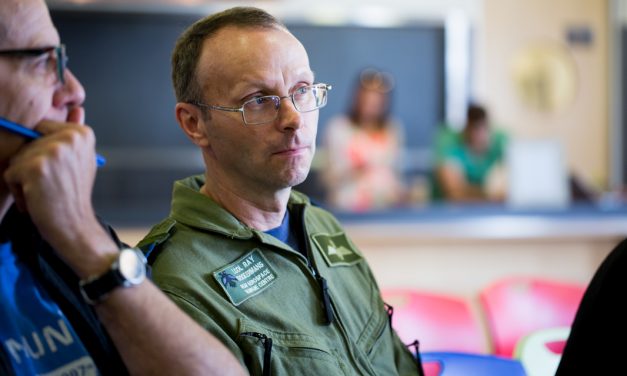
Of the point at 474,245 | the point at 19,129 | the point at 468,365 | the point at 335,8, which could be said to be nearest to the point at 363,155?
the point at 474,245

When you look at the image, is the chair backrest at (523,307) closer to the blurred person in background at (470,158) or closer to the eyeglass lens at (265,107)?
the eyeglass lens at (265,107)

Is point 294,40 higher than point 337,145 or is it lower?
higher

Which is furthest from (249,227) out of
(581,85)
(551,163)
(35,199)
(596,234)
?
(581,85)

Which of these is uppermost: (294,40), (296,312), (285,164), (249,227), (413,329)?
(294,40)

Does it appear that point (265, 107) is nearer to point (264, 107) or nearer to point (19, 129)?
point (264, 107)

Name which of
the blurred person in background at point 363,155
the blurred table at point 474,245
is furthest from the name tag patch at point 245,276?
the blurred person in background at point 363,155

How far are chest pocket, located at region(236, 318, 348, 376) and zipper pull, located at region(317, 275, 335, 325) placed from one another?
0.06 metres

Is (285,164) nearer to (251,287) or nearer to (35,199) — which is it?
(251,287)

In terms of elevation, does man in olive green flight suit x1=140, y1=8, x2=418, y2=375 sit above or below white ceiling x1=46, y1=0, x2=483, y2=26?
below

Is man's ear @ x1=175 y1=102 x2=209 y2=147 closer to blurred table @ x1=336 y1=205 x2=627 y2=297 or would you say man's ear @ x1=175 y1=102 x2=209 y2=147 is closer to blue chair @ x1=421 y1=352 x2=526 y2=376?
blue chair @ x1=421 y1=352 x2=526 y2=376

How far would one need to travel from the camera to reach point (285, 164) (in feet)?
4.42

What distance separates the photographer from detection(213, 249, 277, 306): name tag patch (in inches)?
49.7

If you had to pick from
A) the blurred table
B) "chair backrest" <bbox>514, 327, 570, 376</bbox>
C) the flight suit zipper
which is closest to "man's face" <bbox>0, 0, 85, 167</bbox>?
the flight suit zipper

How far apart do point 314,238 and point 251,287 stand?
247 mm
